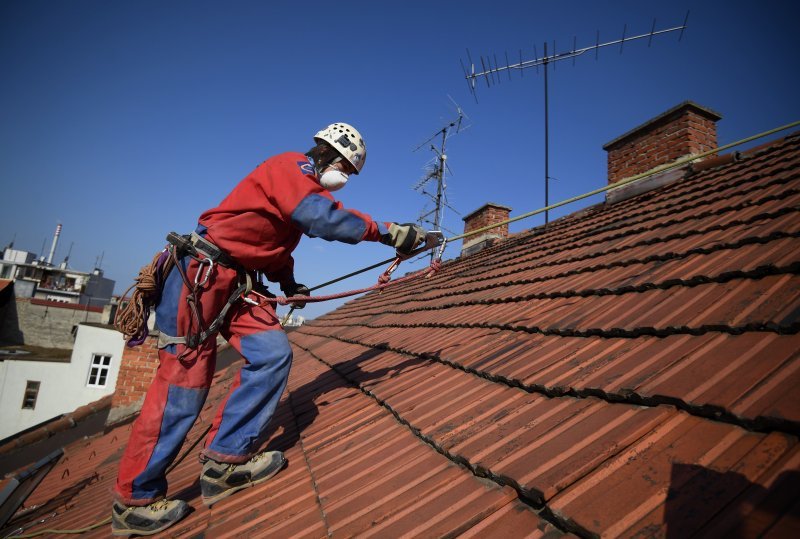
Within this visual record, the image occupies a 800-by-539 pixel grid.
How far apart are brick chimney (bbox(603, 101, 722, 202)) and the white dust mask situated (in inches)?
149

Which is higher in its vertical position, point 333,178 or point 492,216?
point 492,216

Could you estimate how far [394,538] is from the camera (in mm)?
1251

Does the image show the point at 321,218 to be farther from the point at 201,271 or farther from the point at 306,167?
the point at 201,271

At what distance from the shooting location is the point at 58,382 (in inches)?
918

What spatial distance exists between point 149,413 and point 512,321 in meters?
2.13

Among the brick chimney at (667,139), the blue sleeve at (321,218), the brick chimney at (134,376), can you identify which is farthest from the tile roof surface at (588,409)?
the brick chimney at (134,376)

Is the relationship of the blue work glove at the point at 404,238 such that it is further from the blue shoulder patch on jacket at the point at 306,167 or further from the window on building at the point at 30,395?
the window on building at the point at 30,395

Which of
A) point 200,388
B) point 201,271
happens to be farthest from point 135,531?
point 201,271

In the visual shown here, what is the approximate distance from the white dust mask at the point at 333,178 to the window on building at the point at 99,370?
27176 millimetres

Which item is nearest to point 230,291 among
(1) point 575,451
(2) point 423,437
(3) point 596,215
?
(2) point 423,437

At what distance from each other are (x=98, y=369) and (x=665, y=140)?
28684mm

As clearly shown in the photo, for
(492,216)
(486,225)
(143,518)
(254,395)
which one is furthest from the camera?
(486,225)

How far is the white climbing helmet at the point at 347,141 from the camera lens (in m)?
2.72

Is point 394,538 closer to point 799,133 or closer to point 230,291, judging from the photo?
point 230,291
